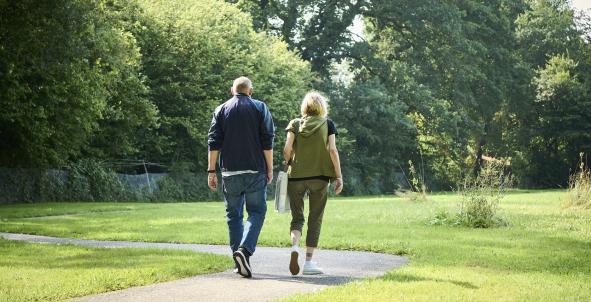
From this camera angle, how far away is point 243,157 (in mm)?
8781

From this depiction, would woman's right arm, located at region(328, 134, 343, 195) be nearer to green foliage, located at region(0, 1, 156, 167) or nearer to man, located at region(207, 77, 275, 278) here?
man, located at region(207, 77, 275, 278)

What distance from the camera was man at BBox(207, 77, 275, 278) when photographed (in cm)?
879

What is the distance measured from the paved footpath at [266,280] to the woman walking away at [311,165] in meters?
0.53

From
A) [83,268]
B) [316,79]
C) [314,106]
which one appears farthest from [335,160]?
[316,79]

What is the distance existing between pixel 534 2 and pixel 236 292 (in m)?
60.0

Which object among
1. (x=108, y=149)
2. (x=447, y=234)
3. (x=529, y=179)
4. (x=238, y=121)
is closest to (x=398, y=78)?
(x=529, y=179)

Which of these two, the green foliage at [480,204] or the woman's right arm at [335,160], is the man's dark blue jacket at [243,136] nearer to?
the woman's right arm at [335,160]

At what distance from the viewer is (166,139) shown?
36344 millimetres

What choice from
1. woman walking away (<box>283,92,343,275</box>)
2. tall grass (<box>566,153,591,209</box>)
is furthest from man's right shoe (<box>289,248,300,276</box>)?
tall grass (<box>566,153,591,209</box>)

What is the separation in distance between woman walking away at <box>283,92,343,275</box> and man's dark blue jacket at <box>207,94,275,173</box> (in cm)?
30

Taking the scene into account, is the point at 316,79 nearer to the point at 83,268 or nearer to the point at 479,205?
the point at 479,205

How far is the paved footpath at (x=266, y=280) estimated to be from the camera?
7.23 m

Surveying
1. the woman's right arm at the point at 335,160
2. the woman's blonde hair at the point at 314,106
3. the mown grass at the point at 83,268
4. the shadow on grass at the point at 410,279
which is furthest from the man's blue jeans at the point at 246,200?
the shadow on grass at the point at 410,279

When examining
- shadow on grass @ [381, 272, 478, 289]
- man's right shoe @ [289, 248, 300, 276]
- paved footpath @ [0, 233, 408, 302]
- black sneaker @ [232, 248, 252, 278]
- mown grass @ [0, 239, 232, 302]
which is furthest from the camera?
man's right shoe @ [289, 248, 300, 276]
